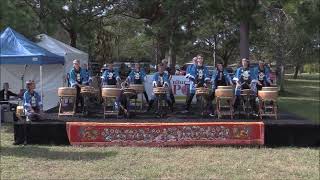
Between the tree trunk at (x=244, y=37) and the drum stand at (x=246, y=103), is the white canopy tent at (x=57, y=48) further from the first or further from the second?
the tree trunk at (x=244, y=37)

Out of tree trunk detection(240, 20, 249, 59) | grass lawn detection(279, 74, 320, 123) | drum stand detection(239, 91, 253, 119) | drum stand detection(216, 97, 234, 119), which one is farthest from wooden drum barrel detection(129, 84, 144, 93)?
tree trunk detection(240, 20, 249, 59)

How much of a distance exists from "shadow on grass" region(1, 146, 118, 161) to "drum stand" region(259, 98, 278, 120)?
444cm

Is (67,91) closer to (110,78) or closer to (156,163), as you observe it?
(110,78)

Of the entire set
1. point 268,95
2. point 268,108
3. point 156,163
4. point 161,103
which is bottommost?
point 156,163

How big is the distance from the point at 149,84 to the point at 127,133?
301 inches

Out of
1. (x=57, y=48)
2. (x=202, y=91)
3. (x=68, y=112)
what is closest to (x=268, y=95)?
(x=202, y=91)

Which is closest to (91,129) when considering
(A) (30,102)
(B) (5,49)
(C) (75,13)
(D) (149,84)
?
(A) (30,102)

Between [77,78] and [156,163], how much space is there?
565 centimetres

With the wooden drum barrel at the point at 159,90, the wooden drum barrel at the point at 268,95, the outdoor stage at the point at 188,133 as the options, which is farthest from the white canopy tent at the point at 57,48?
the wooden drum barrel at the point at 268,95

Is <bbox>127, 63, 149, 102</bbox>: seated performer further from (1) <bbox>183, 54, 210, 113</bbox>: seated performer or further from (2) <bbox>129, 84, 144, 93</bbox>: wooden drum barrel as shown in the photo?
(1) <bbox>183, 54, 210, 113</bbox>: seated performer

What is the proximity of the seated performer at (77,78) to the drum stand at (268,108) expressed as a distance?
4866mm

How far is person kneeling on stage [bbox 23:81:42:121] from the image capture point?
474 inches

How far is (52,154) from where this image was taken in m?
10.4

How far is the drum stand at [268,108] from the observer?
1315cm
